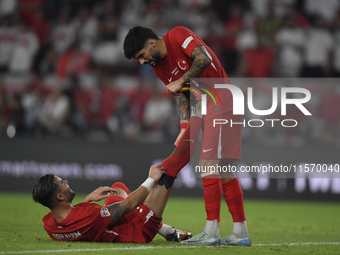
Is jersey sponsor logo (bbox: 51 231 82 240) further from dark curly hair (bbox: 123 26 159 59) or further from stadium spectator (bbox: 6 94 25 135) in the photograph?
stadium spectator (bbox: 6 94 25 135)

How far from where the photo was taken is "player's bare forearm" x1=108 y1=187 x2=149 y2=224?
13.2 feet

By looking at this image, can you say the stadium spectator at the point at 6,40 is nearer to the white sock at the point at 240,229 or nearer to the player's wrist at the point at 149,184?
the player's wrist at the point at 149,184

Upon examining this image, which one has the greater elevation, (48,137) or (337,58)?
(337,58)

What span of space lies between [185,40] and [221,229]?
9.02 feet

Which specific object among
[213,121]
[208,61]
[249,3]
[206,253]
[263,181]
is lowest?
[263,181]

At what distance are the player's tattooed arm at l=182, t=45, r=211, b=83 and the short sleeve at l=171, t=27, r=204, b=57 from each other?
2.1 inches

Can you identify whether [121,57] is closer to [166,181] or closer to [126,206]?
[166,181]

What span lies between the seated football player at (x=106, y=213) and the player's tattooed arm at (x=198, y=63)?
99cm

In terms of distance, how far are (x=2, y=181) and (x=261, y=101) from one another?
610cm

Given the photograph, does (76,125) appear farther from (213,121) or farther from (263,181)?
(213,121)

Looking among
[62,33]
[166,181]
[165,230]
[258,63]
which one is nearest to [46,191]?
[166,181]

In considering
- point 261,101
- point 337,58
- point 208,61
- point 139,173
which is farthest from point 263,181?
point 208,61

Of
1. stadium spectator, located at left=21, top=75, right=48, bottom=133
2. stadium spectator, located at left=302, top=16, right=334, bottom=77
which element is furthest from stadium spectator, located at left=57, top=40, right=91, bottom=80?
stadium spectator, located at left=302, top=16, right=334, bottom=77

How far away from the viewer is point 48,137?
10000 mm
